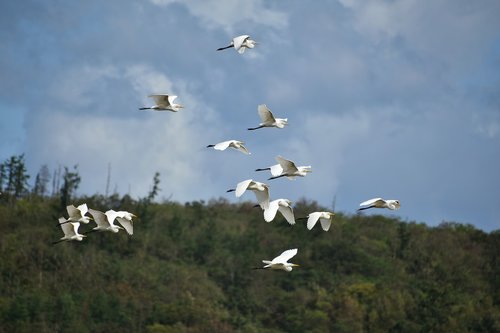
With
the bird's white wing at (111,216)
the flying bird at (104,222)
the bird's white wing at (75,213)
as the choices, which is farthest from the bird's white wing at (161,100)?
the bird's white wing at (75,213)

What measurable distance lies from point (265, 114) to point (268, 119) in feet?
1.36

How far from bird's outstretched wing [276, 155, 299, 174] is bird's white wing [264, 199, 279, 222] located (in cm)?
85

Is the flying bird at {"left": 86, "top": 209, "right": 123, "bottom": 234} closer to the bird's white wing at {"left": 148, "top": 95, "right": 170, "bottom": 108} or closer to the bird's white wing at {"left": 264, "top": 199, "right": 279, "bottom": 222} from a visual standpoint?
the bird's white wing at {"left": 148, "top": 95, "right": 170, "bottom": 108}

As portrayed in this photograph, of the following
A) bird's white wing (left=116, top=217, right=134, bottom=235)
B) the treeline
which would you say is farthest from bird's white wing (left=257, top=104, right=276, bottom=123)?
the treeline

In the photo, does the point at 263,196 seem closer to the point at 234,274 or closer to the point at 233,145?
the point at 233,145

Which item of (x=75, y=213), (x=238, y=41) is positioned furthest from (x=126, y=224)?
(x=238, y=41)

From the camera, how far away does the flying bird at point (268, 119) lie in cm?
3044

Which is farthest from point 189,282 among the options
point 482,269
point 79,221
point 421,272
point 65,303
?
point 79,221

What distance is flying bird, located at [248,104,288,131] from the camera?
30.4 meters

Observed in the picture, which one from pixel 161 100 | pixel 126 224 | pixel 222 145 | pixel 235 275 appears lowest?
pixel 126 224

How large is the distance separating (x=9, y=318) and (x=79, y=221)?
36.5 meters

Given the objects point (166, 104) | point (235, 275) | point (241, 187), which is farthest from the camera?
point (235, 275)

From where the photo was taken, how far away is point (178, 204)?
303ft

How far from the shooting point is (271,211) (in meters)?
29.3
